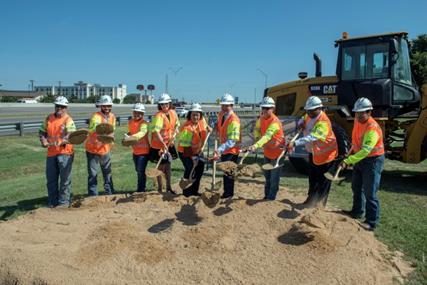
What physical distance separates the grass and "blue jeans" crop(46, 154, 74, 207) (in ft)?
2.39

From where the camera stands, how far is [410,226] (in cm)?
645

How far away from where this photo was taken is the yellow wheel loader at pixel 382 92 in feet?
30.3

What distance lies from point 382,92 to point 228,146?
4425 millimetres

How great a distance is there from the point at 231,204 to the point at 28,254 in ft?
9.37

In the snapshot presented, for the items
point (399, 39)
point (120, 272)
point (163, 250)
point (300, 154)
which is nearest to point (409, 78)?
point (399, 39)

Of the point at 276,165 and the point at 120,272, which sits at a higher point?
the point at 276,165

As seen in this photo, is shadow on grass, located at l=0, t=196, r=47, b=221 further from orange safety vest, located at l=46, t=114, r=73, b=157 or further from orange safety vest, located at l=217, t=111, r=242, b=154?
orange safety vest, located at l=217, t=111, r=242, b=154

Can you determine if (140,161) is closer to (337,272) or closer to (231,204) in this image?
(231,204)

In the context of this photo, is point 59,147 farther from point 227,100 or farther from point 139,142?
point 227,100

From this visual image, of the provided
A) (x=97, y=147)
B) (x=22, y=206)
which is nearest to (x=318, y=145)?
(x=97, y=147)

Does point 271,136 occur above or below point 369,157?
above

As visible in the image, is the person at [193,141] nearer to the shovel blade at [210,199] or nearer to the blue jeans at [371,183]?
the shovel blade at [210,199]

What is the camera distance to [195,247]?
5.18 meters

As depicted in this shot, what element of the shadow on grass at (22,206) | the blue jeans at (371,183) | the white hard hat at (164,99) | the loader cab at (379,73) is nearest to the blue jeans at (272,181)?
the blue jeans at (371,183)
